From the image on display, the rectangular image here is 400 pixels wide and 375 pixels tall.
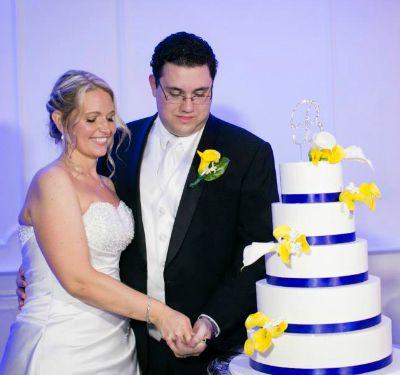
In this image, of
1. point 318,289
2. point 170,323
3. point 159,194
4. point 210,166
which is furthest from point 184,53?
point 318,289

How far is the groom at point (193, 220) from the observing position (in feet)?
10.9

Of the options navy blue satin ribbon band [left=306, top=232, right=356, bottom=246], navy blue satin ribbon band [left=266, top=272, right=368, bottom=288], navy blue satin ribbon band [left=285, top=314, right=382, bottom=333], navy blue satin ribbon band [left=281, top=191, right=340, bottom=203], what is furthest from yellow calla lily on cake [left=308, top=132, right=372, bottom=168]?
navy blue satin ribbon band [left=285, top=314, right=382, bottom=333]

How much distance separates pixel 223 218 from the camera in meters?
3.37

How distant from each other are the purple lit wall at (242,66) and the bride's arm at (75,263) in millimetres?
2017

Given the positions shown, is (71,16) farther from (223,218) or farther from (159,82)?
(223,218)

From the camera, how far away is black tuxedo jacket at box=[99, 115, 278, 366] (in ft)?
10.8

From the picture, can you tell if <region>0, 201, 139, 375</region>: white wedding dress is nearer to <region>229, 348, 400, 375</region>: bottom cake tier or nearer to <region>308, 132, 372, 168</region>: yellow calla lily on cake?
<region>229, 348, 400, 375</region>: bottom cake tier

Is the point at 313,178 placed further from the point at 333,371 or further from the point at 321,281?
the point at 333,371

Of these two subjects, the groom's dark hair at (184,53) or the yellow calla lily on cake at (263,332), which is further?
the groom's dark hair at (184,53)

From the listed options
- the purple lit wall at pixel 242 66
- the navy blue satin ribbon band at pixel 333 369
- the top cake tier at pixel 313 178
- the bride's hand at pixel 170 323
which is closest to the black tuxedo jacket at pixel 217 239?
the bride's hand at pixel 170 323

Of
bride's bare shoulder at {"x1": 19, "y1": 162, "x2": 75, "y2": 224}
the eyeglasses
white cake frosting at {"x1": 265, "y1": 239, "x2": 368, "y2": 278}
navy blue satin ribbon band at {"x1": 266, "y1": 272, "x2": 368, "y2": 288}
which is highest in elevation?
the eyeglasses

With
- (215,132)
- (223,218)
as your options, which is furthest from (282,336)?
(215,132)

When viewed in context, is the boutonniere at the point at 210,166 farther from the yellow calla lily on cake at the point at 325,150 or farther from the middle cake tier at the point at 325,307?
the middle cake tier at the point at 325,307

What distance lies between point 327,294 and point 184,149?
1171 millimetres
